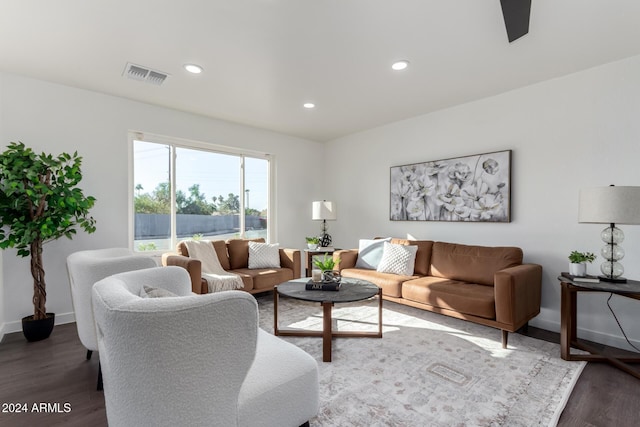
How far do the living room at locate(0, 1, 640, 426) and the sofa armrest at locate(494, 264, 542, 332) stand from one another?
0.56 m

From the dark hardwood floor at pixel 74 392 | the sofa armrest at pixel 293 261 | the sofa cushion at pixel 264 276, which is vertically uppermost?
the sofa armrest at pixel 293 261

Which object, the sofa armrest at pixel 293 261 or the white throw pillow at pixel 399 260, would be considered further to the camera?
the sofa armrest at pixel 293 261

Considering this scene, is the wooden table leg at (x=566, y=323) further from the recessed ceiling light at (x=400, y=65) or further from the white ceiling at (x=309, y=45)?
the recessed ceiling light at (x=400, y=65)

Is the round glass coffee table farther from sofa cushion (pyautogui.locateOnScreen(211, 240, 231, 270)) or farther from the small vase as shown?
the small vase

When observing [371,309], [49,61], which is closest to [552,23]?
[371,309]

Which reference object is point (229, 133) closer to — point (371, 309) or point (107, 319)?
point (371, 309)

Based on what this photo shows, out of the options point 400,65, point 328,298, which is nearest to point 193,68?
point 400,65

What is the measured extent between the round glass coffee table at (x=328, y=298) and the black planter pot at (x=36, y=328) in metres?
2.13

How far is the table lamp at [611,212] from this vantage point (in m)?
2.28

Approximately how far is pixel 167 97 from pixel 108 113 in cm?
69

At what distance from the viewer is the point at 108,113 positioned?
3.57 m

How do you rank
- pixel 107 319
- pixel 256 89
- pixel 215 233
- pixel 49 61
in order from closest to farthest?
pixel 107 319
pixel 49 61
pixel 256 89
pixel 215 233

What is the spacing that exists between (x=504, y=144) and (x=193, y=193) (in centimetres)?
400

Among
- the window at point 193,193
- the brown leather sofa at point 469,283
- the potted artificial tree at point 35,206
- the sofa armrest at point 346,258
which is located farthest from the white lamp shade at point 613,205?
the potted artificial tree at point 35,206
